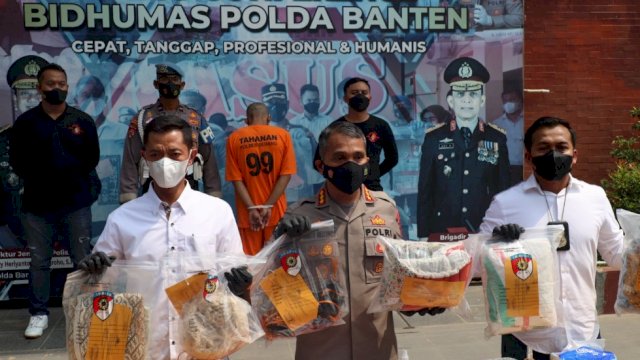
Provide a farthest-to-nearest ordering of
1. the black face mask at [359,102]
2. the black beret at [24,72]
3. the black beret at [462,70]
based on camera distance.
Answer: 1. the black beret at [462,70]
2. the black beret at [24,72]
3. the black face mask at [359,102]

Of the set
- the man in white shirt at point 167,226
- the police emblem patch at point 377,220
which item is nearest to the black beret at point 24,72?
the man in white shirt at point 167,226

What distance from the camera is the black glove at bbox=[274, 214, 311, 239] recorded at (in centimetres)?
305

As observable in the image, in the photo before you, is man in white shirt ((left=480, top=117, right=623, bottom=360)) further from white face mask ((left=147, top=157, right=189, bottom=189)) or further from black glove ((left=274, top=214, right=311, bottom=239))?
white face mask ((left=147, top=157, right=189, bottom=189))

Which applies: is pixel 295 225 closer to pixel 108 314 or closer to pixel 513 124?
pixel 108 314

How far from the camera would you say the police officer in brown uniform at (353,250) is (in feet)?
10.5

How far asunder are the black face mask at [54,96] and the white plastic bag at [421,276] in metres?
3.78

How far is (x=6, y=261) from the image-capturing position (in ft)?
22.3

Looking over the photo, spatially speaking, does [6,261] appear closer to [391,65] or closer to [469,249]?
[391,65]

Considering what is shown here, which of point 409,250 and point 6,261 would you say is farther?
point 6,261

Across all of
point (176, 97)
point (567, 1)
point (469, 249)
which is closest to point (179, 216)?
point (469, 249)

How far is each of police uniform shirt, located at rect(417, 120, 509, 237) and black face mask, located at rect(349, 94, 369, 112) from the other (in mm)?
1253

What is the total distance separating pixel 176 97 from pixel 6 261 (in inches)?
90.3

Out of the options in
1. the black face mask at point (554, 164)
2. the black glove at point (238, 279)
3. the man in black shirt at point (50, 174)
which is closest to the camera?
the black glove at point (238, 279)

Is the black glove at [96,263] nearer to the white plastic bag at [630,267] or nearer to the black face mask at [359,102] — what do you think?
the white plastic bag at [630,267]
